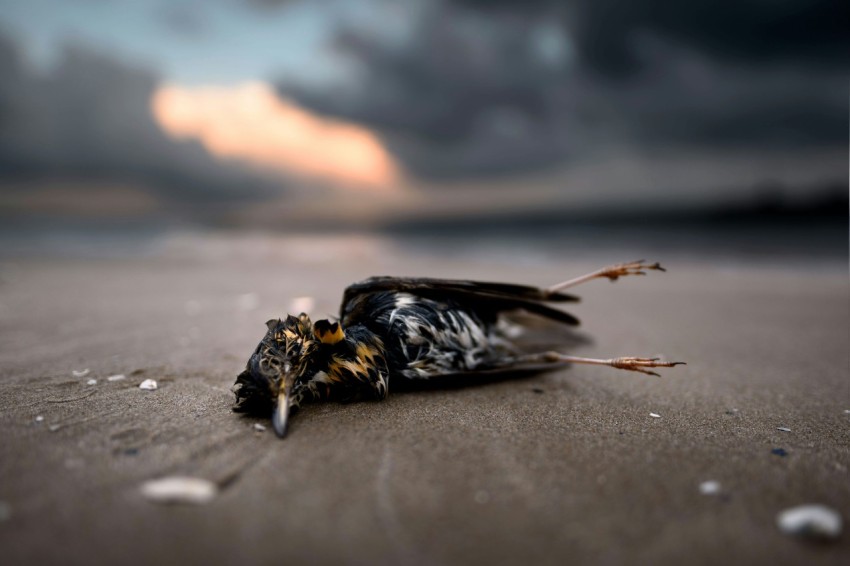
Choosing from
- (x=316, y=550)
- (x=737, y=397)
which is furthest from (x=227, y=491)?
(x=737, y=397)

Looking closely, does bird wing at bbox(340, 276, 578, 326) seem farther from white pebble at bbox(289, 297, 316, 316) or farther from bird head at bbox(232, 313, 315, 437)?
white pebble at bbox(289, 297, 316, 316)

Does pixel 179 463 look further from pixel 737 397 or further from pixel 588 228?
pixel 588 228

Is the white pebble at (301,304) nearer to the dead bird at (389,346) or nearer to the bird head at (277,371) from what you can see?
the dead bird at (389,346)

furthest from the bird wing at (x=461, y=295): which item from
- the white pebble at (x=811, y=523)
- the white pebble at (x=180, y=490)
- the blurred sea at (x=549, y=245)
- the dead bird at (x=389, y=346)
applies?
the blurred sea at (x=549, y=245)

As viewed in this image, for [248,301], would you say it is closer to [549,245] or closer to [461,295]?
[461,295]

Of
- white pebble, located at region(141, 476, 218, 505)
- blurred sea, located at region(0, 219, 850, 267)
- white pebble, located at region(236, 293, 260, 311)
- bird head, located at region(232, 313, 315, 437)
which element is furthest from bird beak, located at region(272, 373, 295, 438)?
blurred sea, located at region(0, 219, 850, 267)

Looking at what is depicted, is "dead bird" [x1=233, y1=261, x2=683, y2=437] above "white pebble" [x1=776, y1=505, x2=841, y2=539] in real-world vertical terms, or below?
above

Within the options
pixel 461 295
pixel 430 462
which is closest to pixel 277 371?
pixel 430 462
